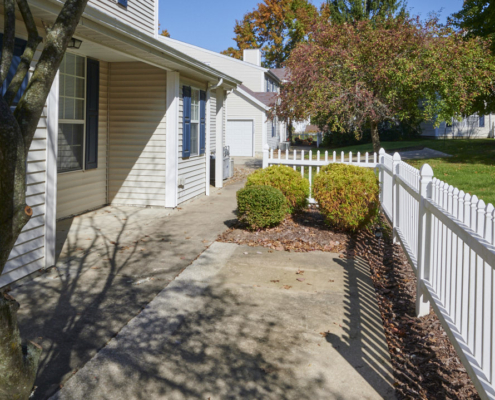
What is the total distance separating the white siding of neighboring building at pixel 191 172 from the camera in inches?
437

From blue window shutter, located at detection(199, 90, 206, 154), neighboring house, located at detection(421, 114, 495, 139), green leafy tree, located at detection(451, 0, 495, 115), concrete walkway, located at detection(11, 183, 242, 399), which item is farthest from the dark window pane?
neighboring house, located at detection(421, 114, 495, 139)

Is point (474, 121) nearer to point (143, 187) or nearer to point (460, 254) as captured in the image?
point (143, 187)

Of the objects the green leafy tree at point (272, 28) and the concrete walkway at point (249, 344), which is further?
the green leafy tree at point (272, 28)

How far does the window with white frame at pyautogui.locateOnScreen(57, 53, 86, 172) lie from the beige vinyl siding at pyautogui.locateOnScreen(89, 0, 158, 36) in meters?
1.81

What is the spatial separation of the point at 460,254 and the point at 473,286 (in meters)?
0.38

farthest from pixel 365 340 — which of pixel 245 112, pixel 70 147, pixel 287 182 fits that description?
pixel 245 112

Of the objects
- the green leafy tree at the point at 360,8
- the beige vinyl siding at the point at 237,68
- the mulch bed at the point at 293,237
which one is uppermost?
the green leafy tree at the point at 360,8

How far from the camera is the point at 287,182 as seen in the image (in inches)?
362

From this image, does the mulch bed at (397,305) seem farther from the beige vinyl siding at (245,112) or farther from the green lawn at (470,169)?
the beige vinyl siding at (245,112)

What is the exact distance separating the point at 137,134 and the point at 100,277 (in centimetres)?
539

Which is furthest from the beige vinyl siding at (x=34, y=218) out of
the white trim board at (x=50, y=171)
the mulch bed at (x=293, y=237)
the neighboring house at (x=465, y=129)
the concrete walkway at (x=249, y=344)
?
the neighboring house at (x=465, y=129)

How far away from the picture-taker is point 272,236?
8.09m

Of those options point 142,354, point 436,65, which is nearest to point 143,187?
point 142,354

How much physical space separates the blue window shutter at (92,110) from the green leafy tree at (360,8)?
74.7ft
